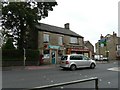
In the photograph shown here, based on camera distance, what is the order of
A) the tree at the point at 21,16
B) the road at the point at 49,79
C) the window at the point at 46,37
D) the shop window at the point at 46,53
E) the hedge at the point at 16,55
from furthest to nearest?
the window at the point at 46,37 < the shop window at the point at 46,53 < the hedge at the point at 16,55 < the tree at the point at 21,16 < the road at the point at 49,79

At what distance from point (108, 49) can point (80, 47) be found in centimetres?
3209

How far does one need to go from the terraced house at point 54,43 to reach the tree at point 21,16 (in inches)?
156

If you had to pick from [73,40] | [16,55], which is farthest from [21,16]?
[73,40]

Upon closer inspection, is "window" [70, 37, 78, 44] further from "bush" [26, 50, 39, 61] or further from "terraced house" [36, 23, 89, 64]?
"bush" [26, 50, 39, 61]

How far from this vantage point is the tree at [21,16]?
30156 millimetres

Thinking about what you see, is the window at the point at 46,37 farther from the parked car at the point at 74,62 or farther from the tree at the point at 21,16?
the parked car at the point at 74,62

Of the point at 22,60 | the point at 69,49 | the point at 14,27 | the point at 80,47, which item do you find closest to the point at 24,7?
the point at 14,27

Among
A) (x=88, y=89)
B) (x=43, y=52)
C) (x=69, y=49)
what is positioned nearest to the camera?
(x=88, y=89)

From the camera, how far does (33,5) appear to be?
3350 cm

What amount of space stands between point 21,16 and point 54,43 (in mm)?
12444

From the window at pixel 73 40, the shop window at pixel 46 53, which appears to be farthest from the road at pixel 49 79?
the window at pixel 73 40

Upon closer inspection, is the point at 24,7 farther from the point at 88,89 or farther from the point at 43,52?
the point at 88,89

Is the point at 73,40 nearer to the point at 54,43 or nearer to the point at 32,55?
the point at 54,43

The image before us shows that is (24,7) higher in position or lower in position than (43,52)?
higher
